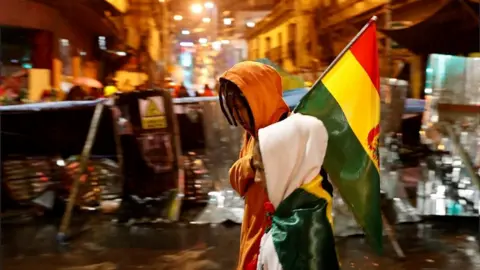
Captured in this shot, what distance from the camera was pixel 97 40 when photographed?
13.5 meters

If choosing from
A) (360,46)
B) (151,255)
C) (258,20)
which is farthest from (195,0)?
(360,46)

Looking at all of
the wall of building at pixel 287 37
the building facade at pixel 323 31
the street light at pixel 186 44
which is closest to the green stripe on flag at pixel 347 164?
the building facade at pixel 323 31

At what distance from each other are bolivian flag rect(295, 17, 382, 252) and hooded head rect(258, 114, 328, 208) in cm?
26

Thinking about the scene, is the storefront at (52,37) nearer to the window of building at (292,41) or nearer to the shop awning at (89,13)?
the shop awning at (89,13)

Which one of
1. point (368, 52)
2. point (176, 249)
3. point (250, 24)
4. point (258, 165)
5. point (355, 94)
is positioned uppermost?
point (250, 24)

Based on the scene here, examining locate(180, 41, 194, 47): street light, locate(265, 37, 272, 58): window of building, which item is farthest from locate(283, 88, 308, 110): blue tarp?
locate(180, 41, 194, 47): street light

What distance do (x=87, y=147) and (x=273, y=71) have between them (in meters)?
4.11

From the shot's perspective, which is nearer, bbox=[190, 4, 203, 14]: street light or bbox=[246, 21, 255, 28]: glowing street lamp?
bbox=[246, 21, 255, 28]: glowing street lamp

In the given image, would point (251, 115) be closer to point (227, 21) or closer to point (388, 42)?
point (388, 42)

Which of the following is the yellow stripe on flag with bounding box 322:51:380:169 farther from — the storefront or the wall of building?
the wall of building

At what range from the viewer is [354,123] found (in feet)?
8.55

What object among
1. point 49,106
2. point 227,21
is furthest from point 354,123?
point 227,21

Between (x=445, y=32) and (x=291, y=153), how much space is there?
7.93 metres

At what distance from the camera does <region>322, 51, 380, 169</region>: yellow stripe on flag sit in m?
2.61
